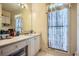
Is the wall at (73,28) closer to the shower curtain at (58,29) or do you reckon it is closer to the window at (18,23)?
the shower curtain at (58,29)

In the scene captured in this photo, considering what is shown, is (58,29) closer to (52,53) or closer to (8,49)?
(52,53)

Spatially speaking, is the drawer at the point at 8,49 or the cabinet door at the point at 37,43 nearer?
the drawer at the point at 8,49

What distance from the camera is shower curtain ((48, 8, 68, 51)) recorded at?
1.58 metres

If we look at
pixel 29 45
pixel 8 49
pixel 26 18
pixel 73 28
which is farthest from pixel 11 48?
pixel 73 28

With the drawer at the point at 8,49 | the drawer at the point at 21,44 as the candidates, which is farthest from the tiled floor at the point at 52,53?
the drawer at the point at 8,49

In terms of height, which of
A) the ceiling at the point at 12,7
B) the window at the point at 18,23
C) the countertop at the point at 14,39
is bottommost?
the countertop at the point at 14,39

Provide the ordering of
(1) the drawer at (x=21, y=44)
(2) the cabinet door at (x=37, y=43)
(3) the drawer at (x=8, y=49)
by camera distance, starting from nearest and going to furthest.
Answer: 1. (3) the drawer at (x=8, y=49)
2. (1) the drawer at (x=21, y=44)
3. (2) the cabinet door at (x=37, y=43)

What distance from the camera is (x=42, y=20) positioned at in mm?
1596

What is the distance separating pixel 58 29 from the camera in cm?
160

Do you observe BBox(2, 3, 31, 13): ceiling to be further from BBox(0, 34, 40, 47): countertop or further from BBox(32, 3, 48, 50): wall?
BBox(0, 34, 40, 47): countertop

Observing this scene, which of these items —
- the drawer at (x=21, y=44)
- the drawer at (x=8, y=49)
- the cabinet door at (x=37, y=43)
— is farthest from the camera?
the cabinet door at (x=37, y=43)

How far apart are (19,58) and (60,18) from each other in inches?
29.7

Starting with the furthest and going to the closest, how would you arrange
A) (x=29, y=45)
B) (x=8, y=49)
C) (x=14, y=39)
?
(x=29, y=45) → (x=14, y=39) → (x=8, y=49)

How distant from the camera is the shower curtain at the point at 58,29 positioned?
1.58 m
